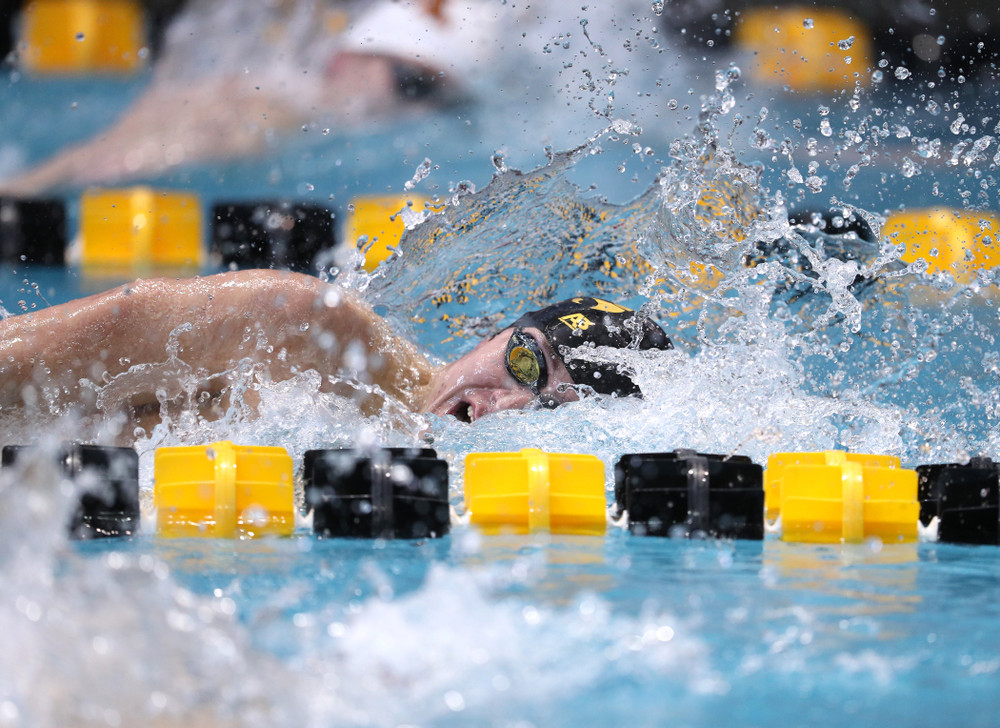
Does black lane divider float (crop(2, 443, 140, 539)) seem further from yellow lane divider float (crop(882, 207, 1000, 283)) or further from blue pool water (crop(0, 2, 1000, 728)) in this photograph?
yellow lane divider float (crop(882, 207, 1000, 283))

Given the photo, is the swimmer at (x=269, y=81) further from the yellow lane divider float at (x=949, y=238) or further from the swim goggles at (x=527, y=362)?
the swim goggles at (x=527, y=362)

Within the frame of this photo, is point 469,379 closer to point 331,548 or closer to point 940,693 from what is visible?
point 331,548

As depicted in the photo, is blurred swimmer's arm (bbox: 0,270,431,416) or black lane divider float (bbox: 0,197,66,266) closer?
blurred swimmer's arm (bbox: 0,270,431,416)

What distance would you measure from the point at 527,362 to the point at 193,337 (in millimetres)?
830

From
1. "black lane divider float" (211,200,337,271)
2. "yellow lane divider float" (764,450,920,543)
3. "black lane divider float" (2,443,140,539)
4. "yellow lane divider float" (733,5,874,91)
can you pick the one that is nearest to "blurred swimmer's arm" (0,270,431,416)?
"black lane divider float" (2,443,140,539)

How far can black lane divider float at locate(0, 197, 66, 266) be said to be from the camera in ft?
18.0

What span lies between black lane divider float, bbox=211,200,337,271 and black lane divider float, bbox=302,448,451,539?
154 inches

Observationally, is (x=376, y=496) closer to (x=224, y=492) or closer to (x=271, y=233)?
(x=224, y=492)

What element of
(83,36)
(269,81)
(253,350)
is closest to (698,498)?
(253,350)

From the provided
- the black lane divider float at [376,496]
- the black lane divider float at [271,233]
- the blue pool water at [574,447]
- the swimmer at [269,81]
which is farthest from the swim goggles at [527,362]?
the swimmer at [269,81]

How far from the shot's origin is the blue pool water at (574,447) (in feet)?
3.00

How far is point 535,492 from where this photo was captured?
1855 mm

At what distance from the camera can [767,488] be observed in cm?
212

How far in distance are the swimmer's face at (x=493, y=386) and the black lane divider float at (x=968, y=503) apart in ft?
3.00
